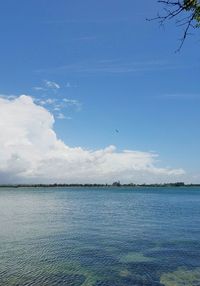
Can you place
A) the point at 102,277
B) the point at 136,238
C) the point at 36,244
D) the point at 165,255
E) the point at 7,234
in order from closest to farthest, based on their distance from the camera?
the point at 102,277, the point at 165,255, the point at 36,244, the point at 136,238, the point at 7,234

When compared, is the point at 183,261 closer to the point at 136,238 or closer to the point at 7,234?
the point at 136,238

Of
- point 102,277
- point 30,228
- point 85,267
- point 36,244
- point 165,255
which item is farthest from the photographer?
point 30,228

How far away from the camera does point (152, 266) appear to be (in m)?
28.7

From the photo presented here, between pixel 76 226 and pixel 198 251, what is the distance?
23789 millimetres

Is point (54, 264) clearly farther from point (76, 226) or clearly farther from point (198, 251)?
point (76, 226)

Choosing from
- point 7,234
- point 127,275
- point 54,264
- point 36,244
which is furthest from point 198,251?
point 7,234

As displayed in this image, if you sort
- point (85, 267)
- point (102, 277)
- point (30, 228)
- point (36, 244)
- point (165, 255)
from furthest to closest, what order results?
1. point (30, 228)
2. point (36, 244)
3. point (165, 255)
4. point (85, 267)
5. point (102, 277)

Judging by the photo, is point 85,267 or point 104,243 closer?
point 85,267

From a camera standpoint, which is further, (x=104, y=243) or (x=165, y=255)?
(x=104, y=243)

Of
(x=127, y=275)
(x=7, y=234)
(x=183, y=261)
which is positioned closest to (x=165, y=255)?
(x=183, y=261)

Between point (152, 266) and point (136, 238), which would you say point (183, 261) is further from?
point (136, 238)

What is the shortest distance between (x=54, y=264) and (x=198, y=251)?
1333 centimetres

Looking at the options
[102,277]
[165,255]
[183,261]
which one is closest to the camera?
[102,277]

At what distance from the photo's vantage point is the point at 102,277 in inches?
1009
